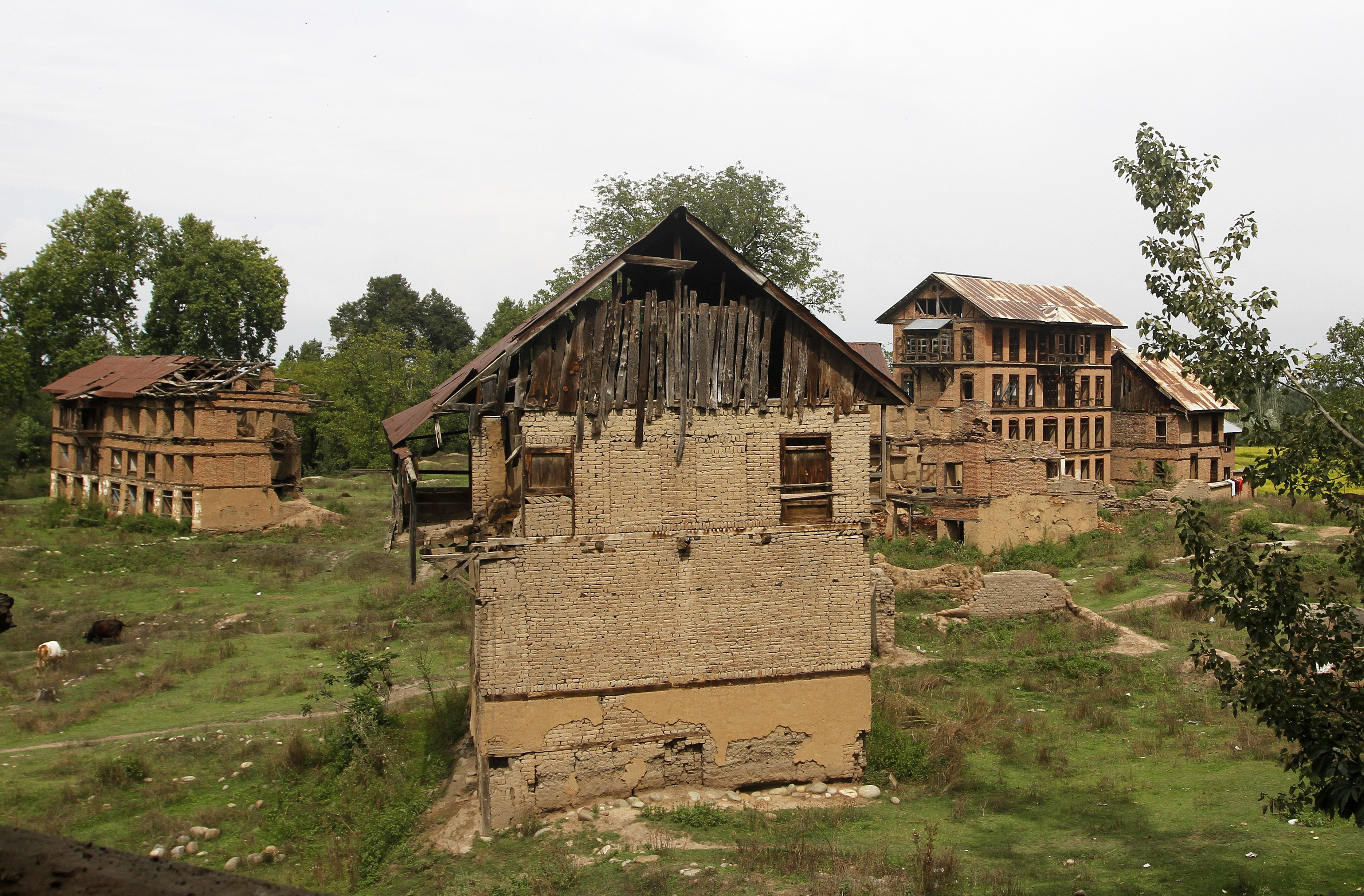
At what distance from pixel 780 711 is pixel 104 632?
62.1ft

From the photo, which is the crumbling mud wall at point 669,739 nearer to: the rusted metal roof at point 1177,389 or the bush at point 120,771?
the bush at point 120,771

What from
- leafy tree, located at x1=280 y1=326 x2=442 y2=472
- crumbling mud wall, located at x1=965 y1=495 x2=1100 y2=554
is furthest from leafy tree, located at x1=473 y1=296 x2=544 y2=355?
crumbling mud wall, located at x1=965 y1=495 x2=1100 y2=554

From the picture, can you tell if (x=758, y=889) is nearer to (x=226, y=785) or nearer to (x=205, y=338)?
(x=226, y=785)

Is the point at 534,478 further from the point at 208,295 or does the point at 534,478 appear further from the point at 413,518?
the point at 208,295

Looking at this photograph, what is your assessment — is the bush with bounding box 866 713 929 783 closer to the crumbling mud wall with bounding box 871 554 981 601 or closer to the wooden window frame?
the wooden window frame

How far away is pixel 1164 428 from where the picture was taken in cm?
4994

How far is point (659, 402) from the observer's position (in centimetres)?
1394

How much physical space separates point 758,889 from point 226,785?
9583 millimetres

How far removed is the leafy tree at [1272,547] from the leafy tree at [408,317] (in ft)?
225

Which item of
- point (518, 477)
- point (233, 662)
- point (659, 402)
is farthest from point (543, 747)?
point (233, 662)

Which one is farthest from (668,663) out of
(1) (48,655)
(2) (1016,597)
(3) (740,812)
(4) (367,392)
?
(4) (367,392)

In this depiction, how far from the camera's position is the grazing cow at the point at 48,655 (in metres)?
21.6

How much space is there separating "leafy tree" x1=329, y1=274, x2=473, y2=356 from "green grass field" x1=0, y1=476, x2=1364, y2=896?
164 feet

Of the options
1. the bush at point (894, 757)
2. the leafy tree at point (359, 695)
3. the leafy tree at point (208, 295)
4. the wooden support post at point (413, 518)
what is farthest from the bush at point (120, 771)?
the leafy tree at point (208, 295)
